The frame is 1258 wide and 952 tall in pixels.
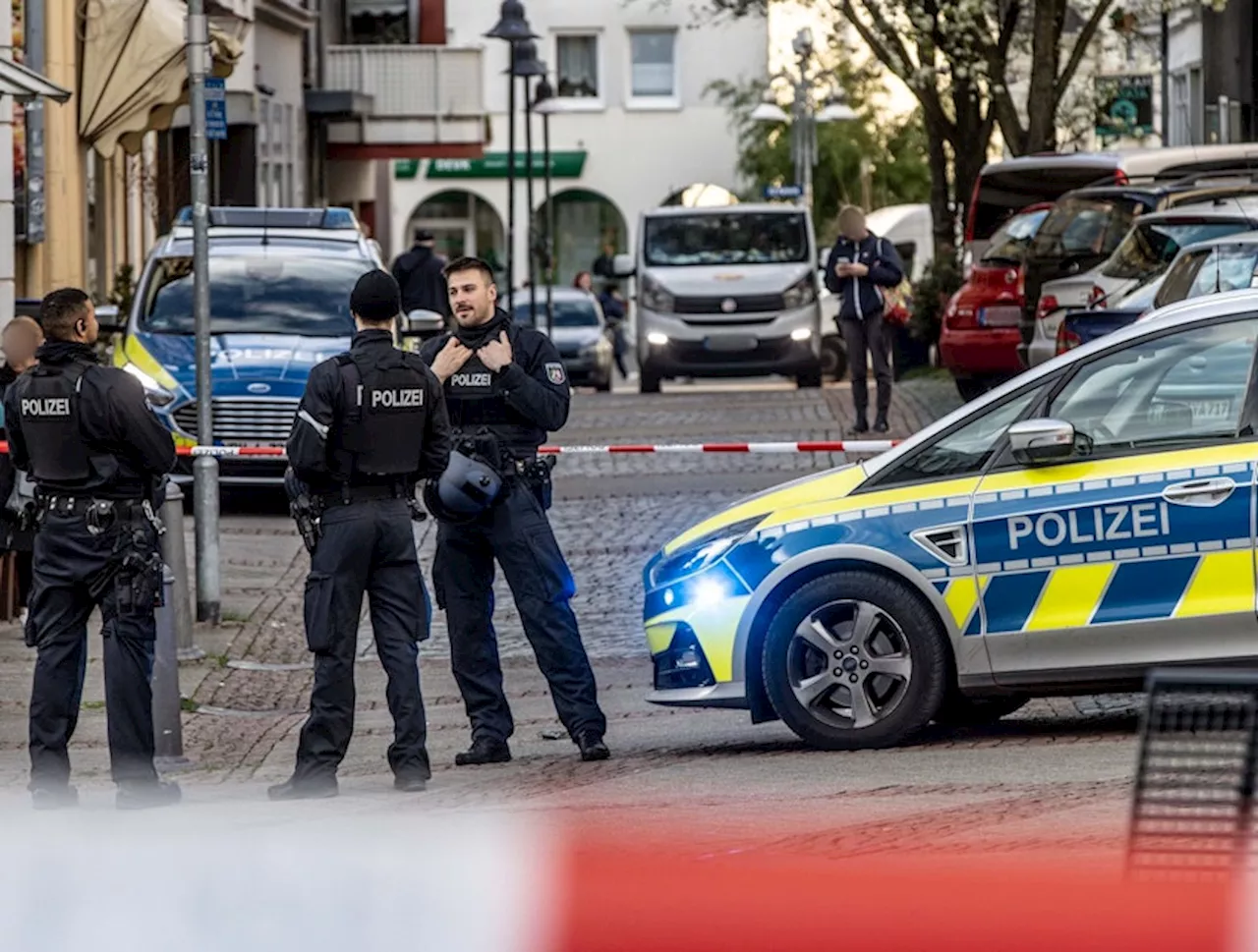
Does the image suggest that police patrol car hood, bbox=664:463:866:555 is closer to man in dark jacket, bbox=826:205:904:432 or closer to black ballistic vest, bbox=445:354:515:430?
black ballistic vest, bbox=445:354:515:430

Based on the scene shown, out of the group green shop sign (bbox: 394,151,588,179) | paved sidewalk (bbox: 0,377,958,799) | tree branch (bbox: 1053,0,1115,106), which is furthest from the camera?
green shop sign (bbox: 394,151,588,179)

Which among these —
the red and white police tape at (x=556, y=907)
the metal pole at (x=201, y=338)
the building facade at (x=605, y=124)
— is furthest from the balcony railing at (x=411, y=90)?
the red and white police tape at (x=556, y=907)

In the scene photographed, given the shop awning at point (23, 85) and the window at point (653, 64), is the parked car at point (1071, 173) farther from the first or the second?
the window at point (653, 64)

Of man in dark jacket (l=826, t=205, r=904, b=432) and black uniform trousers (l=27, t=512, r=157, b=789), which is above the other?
man in dark jacket (l=826, t=205, r=904, b=432)

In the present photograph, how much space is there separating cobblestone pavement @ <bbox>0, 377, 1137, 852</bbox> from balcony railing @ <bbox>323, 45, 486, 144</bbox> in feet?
83.4

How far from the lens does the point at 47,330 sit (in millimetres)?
8914

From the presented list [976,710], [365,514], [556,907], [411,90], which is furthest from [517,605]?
[411,90]

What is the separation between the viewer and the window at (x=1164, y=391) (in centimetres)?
877

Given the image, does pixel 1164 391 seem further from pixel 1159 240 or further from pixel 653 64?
pixel 653 64

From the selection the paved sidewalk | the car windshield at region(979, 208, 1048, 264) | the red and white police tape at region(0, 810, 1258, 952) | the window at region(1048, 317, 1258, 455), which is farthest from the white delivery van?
the red and white police tape at region(0, 810, 1258, 952)

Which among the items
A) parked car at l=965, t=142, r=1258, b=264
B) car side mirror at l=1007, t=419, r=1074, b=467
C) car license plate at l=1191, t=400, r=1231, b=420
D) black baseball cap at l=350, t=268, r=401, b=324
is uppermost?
parked car at l=965, t=142, r=1258, b=264

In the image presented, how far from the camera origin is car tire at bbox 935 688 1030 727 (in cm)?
951

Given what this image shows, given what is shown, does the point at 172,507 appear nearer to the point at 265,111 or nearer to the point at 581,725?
the point at 581,725

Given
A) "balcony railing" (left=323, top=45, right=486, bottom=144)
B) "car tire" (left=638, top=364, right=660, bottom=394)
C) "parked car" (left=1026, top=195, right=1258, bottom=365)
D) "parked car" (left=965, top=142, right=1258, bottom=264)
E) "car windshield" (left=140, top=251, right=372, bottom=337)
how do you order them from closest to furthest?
"parked car" (left=1026, top=195, right=1258, bottom=365) < "car windshield" (left=140, top=251, right=372, bottom=337) < "parked car" (left=965, top=142, right=1258, bottom=264) < "car tire" (left=638, top=364, right=660, bottom=394) < "balcony railing" (left=323, top=45, right=486, bottom=144)
